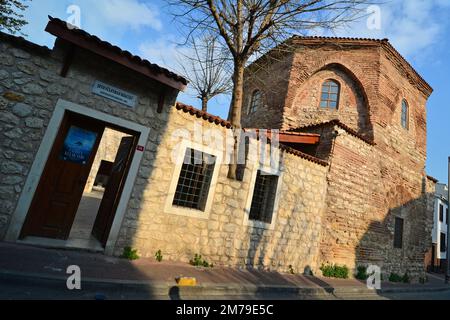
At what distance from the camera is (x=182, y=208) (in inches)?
243

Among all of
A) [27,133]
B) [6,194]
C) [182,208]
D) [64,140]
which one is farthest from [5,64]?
[182,208]

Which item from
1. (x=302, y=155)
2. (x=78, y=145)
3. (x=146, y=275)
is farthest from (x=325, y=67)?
(x=146, y=275)

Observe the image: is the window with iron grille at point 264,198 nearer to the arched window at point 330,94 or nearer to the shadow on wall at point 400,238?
the shadow on wall at point 400,238

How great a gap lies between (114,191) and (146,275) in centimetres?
243

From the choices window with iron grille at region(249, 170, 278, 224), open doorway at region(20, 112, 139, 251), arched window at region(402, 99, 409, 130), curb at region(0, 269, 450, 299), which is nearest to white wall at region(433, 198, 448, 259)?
arched window at region(402, 99, 409, 130)

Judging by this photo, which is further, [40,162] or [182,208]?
[182,208]

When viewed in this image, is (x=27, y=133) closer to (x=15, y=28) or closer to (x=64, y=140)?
(x=64, y=140)

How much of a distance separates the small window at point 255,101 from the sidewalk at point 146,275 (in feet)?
32.0

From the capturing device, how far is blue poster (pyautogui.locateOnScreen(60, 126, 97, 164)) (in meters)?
5.48

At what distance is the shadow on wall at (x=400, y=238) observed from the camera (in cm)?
1002

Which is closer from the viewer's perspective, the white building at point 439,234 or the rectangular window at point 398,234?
the rectangular window at point 398,234

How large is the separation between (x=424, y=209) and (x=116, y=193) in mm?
14768

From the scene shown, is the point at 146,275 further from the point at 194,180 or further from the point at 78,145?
the point at 78,145

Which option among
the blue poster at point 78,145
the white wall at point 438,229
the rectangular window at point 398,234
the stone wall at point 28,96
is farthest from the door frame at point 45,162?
the white wall at point 438,229
